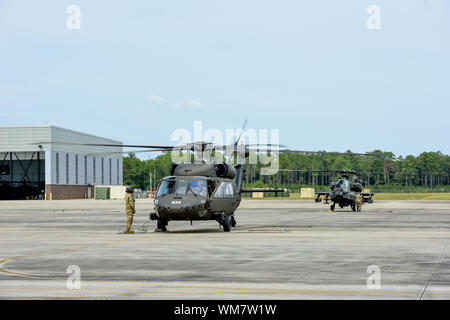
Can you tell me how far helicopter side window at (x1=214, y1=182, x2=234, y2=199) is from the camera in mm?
26266

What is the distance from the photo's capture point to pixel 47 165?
4242 inches

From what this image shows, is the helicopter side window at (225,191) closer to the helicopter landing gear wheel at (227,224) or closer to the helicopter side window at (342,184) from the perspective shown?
the helicopter landing gear wheel at (227,224)

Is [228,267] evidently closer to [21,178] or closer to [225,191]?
[225,191]

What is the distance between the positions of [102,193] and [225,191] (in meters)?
89.8

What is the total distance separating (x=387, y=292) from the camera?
35.7ft

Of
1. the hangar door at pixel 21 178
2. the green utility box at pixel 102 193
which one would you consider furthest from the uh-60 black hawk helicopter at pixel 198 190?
the hangar door at pixel 21 178

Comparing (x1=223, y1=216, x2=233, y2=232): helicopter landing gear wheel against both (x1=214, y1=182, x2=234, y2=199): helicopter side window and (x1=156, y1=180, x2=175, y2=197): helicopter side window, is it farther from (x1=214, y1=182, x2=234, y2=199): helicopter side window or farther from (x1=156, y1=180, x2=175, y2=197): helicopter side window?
(x1=156, y1=180, x2=175, y2=197): helicopter side window

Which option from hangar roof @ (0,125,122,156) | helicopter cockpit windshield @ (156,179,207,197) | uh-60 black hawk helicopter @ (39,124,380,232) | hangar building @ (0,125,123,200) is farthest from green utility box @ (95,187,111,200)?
helicopter cockpit windshield @ (156,179,207,197)

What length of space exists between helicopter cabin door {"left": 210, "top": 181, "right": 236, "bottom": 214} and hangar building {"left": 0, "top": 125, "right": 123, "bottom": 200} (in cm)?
7971

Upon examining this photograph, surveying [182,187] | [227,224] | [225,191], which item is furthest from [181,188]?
[227,224]

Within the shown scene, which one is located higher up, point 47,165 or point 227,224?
point 47,165

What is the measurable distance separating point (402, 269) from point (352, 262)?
5.04 feet
